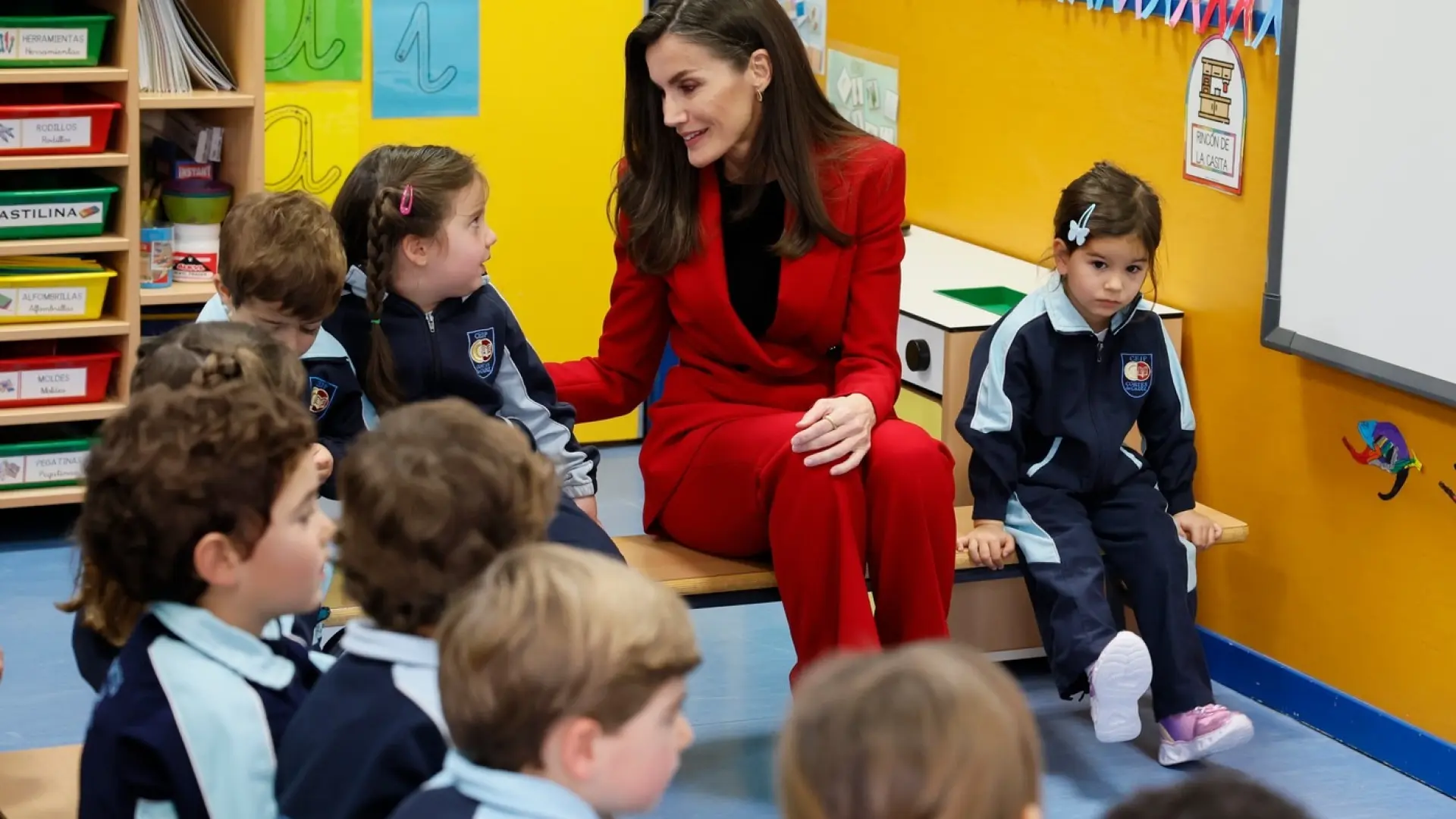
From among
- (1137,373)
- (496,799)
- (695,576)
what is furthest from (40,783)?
(1137,373)

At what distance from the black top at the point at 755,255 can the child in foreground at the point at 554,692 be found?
155 centimetres

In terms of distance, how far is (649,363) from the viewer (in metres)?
3.03

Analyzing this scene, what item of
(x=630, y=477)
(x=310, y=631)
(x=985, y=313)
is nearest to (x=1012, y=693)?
(x=310, y=631)

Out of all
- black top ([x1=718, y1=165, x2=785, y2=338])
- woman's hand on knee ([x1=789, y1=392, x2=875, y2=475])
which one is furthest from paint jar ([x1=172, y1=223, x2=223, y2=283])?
woman's hand on knee ([x1=789, y1=392, x2=875, y2=475])

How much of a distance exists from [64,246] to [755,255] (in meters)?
1.57

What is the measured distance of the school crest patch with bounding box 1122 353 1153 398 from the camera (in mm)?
3037

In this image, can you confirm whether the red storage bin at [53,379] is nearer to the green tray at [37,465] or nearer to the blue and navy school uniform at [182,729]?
the green tray at [37,465]

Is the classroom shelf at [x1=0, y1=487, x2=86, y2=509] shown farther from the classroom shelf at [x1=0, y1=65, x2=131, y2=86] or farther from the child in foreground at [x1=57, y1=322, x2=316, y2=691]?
the child in foreground at [x1=57, y1=322, x2=316, y2=691]

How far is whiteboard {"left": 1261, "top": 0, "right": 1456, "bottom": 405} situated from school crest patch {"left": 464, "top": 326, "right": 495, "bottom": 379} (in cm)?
Answer: 129

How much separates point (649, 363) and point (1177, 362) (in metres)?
0.89

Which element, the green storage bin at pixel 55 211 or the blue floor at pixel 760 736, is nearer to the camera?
the blue floor at pixel 760 736

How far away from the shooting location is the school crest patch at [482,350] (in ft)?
8.72

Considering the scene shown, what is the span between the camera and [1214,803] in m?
0.93

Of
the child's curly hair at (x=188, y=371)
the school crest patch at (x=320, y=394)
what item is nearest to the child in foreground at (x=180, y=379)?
the child's curly hair at (x=188, y=371)
